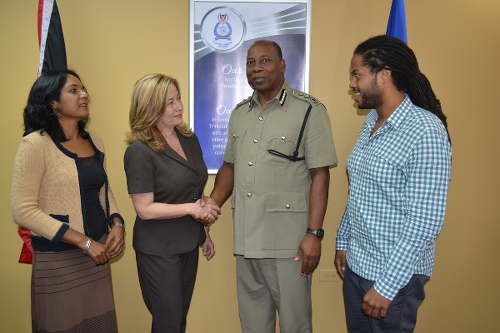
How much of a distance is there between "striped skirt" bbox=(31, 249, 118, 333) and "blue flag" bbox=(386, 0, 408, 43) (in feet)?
6.77

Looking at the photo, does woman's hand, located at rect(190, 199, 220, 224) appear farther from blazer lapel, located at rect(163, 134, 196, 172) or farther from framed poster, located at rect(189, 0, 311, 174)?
framed poster, located at rect(189, 0, 311, 174)

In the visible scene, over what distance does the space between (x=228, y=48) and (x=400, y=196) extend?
1574 mm

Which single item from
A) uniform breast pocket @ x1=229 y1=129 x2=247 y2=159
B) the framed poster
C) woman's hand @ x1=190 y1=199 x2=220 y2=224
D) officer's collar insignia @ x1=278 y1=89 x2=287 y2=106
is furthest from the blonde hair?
the framed poster

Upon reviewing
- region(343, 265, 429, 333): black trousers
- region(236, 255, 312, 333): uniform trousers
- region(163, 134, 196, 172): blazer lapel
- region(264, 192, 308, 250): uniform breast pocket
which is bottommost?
region(236, 255, 312, 333): uniform trousers

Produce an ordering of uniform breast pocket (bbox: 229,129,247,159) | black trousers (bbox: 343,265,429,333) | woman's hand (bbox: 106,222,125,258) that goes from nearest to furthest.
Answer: black trousers (bbox: 343,265,429,333) → woman's hand (bbox: 106,222,125,258) → uniform breast pocket (bbox: 229,129,247,159)

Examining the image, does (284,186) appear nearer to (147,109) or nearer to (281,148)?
(281,148)

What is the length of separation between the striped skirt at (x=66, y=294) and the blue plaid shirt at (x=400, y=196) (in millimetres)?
1219

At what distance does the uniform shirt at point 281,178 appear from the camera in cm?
202

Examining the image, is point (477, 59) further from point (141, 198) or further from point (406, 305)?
point (141, 198)

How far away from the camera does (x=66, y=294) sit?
1.81 m

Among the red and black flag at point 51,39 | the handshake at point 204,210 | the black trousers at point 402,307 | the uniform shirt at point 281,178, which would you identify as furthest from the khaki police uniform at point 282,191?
the red and black flag at point 51,39

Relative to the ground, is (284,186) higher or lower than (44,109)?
lower

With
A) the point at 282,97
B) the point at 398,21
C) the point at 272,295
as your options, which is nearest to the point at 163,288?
the point at 272,295

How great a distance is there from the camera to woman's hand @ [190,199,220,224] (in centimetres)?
185
